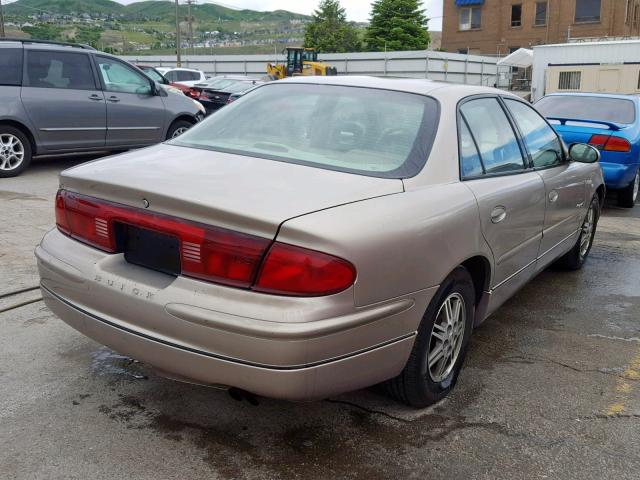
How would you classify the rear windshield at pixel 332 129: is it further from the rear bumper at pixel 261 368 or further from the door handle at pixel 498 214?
the rear bumper at pixel 261 368

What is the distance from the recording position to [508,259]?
140 inches

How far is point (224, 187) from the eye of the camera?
2562 millimetres

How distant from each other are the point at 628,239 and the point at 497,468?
501cm

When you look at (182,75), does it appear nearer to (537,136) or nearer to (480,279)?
(537,136)

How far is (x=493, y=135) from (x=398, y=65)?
3852 cm

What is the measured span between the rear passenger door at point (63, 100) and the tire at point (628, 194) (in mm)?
7378

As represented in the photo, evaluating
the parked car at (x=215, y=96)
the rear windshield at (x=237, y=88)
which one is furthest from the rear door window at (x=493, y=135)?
the rear windshield at (x=237, y=88)

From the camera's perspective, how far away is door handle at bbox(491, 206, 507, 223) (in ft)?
10.7

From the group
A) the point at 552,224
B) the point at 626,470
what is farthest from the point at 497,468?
the point at 552,224

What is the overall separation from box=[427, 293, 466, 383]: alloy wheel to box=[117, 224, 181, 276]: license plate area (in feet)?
3.93

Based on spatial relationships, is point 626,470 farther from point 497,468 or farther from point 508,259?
point 508,259

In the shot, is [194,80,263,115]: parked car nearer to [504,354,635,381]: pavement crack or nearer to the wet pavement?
the wet pavement

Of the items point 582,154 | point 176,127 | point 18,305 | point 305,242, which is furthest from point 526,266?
point 176,127

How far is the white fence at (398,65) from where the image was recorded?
39.8m
